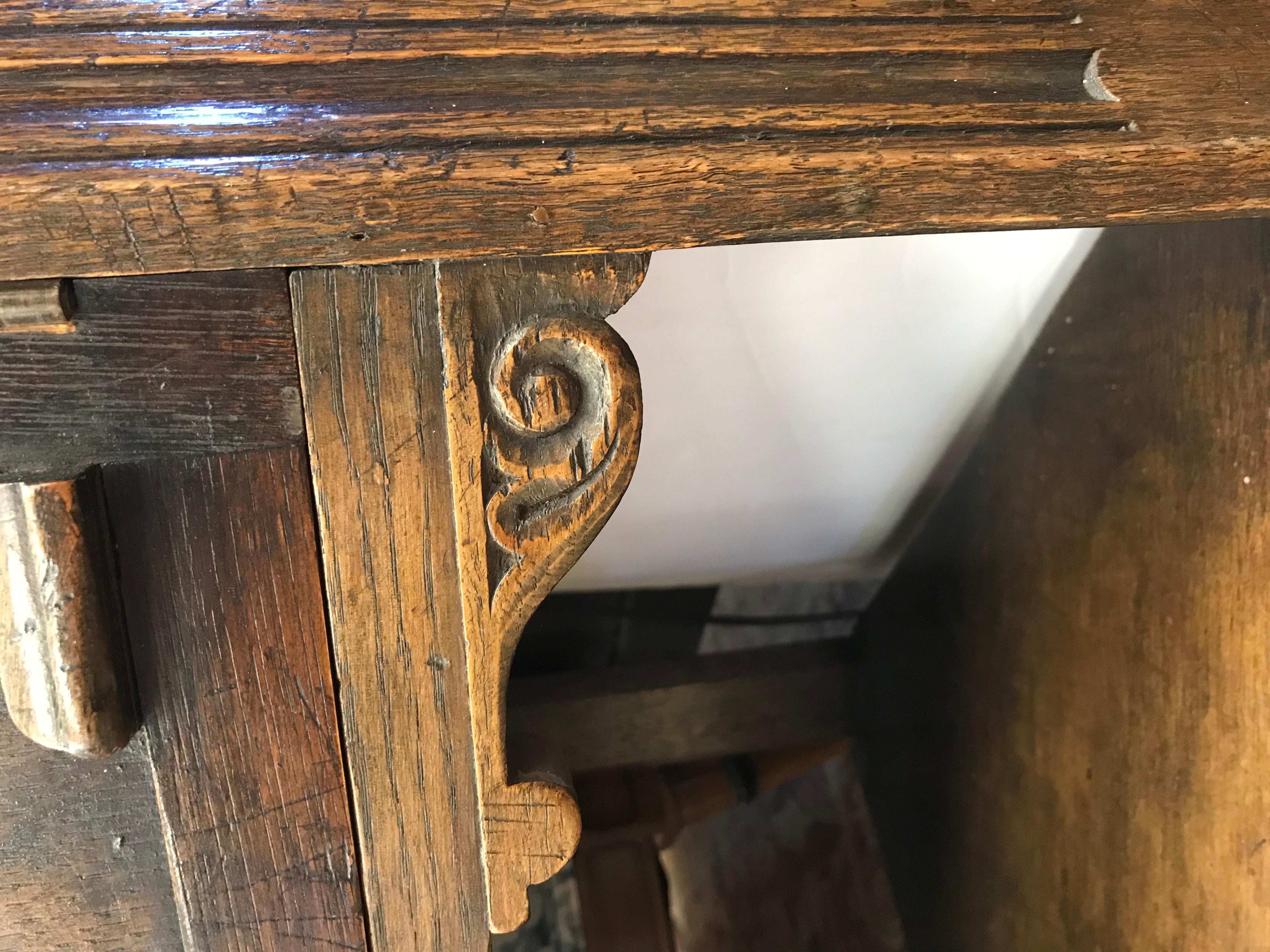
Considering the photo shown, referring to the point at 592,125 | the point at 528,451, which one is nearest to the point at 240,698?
the point at 528,451

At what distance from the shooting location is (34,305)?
1.19ft

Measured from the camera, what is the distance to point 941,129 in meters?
0.41

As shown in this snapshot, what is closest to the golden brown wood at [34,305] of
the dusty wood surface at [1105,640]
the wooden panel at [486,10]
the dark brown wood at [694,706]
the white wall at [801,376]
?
the wooden panel at [486,10]

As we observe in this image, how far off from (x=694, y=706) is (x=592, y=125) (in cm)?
72

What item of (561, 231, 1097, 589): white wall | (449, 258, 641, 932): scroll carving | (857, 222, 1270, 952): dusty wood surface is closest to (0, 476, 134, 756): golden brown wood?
(449, 258, 641, 932): scroll carving

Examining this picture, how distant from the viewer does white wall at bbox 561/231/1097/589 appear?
785 mm

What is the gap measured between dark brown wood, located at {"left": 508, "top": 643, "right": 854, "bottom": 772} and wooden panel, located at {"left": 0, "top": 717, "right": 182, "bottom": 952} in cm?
43

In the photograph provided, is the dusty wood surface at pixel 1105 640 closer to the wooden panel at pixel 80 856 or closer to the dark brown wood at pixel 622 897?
the dark brown wood at pixel 622 897

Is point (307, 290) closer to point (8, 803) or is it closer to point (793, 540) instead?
point (8, 803)

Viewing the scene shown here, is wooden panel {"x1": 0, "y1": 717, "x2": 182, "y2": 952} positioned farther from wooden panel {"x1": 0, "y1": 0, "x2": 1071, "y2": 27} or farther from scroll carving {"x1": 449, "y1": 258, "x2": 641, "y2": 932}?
wooden panel {"x1": 0, "y1": 0, "x2": 1071, "y2": 27}

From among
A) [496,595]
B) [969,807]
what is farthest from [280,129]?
[969,807]

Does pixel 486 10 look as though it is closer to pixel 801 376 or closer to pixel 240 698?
pixel 240 698

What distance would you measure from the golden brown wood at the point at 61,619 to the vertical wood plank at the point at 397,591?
0.32 feet

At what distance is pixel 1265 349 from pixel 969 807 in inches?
22.1
